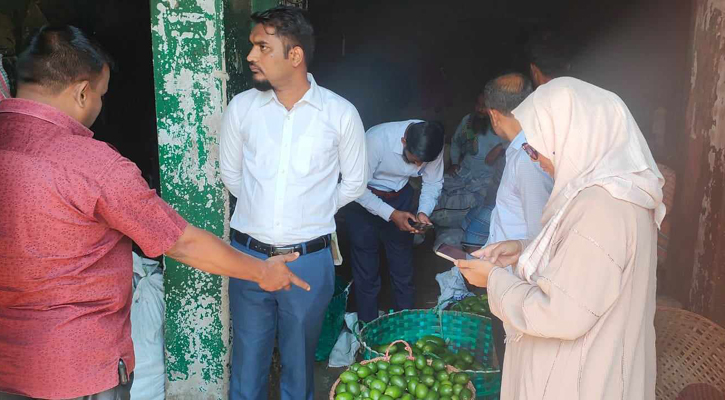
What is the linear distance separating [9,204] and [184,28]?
156cm

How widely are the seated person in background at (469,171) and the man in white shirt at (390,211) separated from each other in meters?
1.24

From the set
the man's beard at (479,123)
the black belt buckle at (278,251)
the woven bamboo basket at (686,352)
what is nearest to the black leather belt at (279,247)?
the black belt buckle at (278,251)

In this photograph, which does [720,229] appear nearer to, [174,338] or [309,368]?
[309,368]

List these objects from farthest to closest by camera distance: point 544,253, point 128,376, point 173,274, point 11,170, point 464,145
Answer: point 464,145 → point 173,274 → point 128,376 → point 544,253 → point 11,170

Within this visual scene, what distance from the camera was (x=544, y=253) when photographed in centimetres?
197

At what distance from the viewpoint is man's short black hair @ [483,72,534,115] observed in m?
2.90

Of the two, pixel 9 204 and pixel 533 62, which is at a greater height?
pixel 533 62

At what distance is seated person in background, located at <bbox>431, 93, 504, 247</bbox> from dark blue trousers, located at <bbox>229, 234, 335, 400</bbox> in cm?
289

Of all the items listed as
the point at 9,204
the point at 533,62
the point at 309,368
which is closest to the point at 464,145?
the point at 533,62

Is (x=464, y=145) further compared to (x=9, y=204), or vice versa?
(x=464, y=145)

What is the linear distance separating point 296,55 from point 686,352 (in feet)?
7.36

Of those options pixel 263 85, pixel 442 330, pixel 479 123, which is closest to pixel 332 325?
pixel 442 330

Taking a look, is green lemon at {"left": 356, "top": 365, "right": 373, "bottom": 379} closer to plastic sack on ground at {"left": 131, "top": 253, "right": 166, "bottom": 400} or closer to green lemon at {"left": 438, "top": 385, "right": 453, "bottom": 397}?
green lemon at {"left": 438, "top": 385, "right": 453, "bottom": 397}

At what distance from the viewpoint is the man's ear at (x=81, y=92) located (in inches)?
77.7
